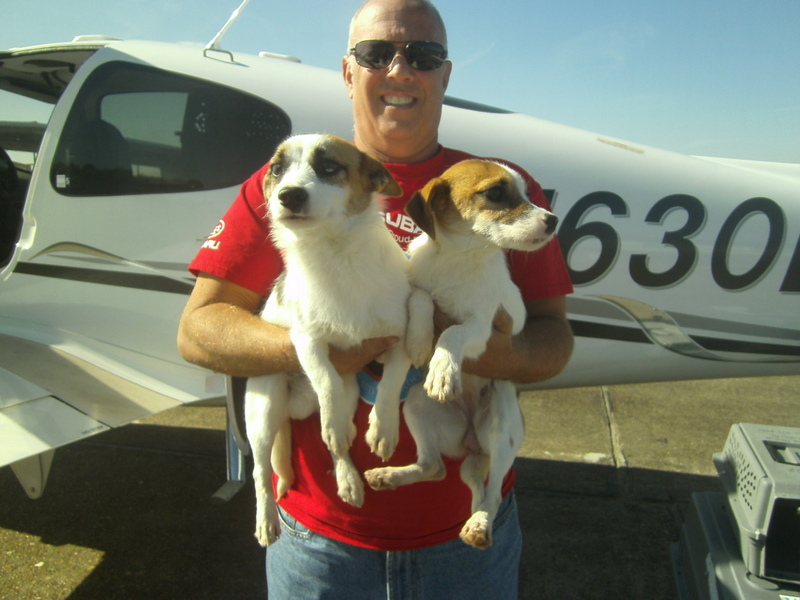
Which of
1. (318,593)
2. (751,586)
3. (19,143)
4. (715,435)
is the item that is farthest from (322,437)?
(715,435)

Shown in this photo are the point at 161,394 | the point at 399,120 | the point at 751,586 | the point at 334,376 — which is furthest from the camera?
the point at 161,394

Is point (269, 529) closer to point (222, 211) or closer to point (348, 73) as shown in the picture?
point (348, 73)

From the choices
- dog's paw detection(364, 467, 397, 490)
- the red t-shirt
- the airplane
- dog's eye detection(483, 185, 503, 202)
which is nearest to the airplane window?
the airplane

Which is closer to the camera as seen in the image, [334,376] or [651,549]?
[334,376]

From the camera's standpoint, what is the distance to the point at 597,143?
3699 mm

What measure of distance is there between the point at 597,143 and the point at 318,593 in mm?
3139

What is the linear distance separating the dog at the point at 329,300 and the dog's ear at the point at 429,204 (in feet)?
0.24

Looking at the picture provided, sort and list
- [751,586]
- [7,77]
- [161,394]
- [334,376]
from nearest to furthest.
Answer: [334,376], [751,586], [161,394], [7,77]

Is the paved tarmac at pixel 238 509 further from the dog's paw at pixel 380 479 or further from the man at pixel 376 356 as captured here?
the dog's paw at pixel 380 479

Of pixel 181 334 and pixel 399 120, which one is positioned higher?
pixel 399 120

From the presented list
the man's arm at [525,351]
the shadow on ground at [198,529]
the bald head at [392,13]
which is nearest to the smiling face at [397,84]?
the bald head at [392,13]

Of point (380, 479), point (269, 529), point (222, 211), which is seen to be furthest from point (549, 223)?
point (222, 211)

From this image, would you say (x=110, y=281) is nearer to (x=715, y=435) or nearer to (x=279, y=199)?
(x=279, y=199)

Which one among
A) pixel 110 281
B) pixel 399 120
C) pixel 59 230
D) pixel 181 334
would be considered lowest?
pixel 110 281
